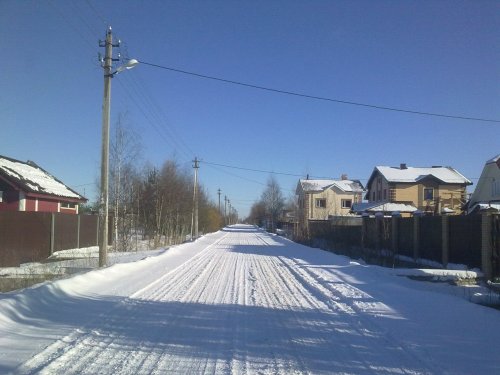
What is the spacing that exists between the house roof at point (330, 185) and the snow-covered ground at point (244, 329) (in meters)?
65.3

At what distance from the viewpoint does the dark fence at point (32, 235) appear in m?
22.0

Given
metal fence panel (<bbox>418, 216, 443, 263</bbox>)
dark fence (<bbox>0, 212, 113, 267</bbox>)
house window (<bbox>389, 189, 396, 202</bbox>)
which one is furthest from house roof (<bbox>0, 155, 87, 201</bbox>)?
house window (<bbox>389, 189, 396, 202</bbox>)

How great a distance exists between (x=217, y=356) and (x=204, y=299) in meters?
4.47

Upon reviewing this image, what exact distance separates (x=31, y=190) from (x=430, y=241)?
21.0 m

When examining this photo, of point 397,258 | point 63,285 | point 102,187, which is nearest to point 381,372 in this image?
point 63,285

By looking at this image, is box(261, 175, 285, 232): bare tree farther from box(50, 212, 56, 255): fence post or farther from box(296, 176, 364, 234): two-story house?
box(50, 212, 56, 255): fence post

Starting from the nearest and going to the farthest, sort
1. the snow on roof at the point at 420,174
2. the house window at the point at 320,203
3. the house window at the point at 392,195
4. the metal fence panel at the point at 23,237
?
the metal fence panel at the point at 23,237 → the snow on roof at the point at 420,174 → the house window at the point at 392,195 → the house window at the point at 320,203

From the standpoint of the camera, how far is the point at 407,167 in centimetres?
5750

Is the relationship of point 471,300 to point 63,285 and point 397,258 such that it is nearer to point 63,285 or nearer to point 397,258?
point 63,285

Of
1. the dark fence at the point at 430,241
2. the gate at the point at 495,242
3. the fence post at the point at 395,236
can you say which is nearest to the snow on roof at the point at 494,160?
the dark fence at the point at 430,241

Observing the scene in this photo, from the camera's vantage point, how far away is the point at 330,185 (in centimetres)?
8044

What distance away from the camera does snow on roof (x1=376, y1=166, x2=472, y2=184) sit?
53219 millimetres

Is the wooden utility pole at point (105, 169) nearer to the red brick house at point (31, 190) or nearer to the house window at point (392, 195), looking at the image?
the red brick house at point (31, 190)

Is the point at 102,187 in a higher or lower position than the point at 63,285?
higher
